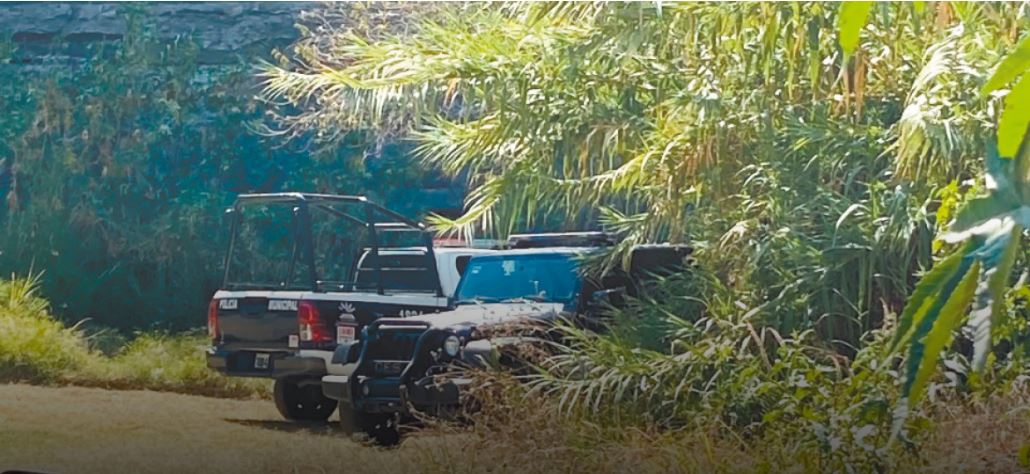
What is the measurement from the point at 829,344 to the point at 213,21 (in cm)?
209

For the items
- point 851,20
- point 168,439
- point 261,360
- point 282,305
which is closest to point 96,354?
point 168,439

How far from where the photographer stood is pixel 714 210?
146 inches

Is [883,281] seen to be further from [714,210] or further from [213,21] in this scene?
[213,21]

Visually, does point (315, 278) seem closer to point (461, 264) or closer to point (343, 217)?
point (343, 217)

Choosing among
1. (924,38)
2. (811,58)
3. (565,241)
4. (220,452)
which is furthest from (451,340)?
(924,38)

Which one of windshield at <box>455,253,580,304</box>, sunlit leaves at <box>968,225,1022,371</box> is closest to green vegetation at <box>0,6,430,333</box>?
windshield at <box>455,253,580,304</box>

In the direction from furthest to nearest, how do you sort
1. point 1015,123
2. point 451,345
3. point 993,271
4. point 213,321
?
point 213,321 → point 451,345 → point 1015,123 → point 993,271

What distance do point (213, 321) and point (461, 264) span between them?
0.79 meters

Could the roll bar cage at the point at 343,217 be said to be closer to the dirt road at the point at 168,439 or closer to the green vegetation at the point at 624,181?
the green vegetation at the point at 624,181

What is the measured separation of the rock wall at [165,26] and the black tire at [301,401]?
1023 millimetres

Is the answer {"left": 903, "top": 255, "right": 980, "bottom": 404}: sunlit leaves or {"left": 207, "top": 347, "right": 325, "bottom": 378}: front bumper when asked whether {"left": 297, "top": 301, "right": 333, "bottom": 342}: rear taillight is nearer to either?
{"left": 207, "top": 347, "right": 325, "bottom": 378}: front bumper

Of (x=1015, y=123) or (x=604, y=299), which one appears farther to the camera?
(x=604, y=299)

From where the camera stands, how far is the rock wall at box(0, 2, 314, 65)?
12.4 ft

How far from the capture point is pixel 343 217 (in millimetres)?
3762
